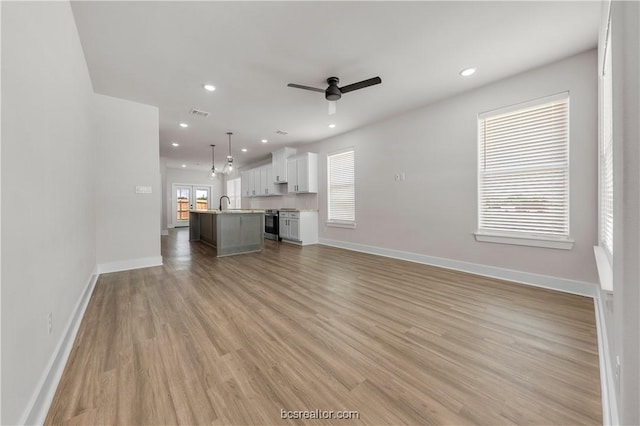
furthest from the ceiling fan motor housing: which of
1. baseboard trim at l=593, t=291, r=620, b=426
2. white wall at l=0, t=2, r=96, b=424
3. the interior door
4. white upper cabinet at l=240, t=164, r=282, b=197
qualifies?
the interior door

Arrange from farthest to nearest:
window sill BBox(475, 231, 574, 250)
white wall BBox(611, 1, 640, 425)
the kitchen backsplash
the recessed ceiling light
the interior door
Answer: the interior door → the kitchen backsplash → the recessed ceiling light → window sill BBox(475, 231, 574, 250) → white wall BBox(611, 1, 640, 425)

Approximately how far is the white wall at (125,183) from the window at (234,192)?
664cm

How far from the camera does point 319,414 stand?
1.23 metres

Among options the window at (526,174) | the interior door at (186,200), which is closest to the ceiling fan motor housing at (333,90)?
the window at (526,174)

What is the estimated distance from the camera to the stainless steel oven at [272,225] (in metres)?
7.21

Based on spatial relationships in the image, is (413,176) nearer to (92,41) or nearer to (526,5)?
(526,5)

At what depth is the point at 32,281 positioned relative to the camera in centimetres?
126

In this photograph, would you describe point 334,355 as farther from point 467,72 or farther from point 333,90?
point 467,72

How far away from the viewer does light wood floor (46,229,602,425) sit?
4.17 ft

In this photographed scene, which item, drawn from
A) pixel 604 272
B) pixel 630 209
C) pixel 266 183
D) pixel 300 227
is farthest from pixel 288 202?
pixel 630 209

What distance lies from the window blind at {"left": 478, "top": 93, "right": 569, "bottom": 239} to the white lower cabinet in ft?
12.9

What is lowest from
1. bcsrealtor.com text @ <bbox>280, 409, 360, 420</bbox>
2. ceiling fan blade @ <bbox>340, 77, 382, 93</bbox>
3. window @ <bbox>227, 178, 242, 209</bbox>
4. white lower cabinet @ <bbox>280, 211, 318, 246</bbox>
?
bcsrealtor.com text @ <bbox>280, 409, 360, 420</bbox>

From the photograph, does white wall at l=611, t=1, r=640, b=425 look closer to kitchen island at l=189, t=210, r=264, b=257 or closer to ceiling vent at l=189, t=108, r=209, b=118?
ceiling vent at l=189, t=108, r=209, b=118

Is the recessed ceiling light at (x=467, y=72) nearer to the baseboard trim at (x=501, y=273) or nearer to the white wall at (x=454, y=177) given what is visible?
the white wall at (x=454, y=177)
